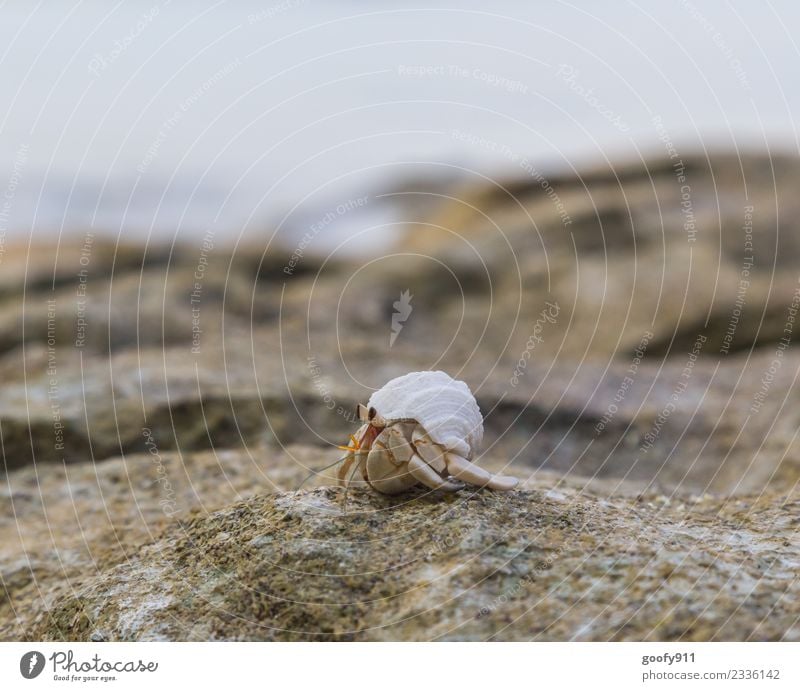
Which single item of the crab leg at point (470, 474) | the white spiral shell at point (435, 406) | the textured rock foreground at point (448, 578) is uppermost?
the white spiral shell at point (435, 406)

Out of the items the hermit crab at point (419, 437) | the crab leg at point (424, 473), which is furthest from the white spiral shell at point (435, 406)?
the crab leg at point (424, 473)

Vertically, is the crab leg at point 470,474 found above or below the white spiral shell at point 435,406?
below

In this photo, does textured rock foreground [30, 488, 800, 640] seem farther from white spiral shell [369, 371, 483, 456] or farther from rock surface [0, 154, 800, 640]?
white spiral shell [369, 371, 483, 456]

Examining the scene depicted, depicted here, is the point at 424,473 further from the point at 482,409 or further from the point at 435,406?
the point at 482,409

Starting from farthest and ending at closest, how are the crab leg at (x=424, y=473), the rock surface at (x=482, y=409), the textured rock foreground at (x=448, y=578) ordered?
the crab leg at (x=424, y=473), the rock surface at (x=482, y=409), the textured rock foreground at (x=448, y=578)

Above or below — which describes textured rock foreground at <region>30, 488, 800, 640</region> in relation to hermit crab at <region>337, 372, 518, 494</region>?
below

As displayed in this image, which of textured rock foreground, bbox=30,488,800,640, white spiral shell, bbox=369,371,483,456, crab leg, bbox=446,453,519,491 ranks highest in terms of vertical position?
white spiral shell, bbox=369,371,483,456

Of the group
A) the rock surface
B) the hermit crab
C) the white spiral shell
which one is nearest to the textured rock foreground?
the rock surface

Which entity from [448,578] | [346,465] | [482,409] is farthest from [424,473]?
[482,409]

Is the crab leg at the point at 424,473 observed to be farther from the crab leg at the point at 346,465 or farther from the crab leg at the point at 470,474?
the crab leg at the point at 346,465
